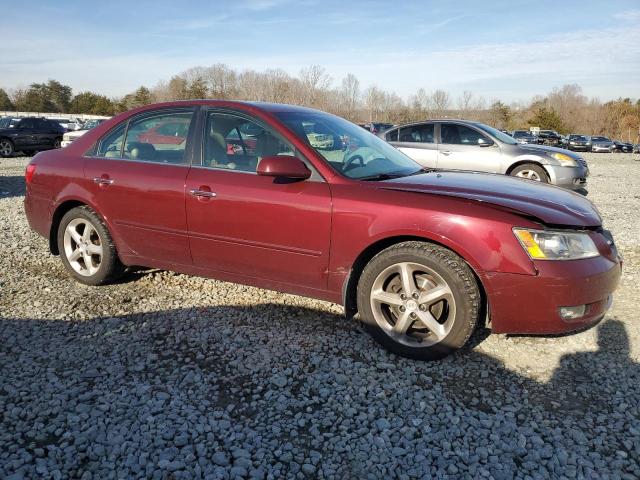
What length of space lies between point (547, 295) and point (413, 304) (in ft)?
2.59

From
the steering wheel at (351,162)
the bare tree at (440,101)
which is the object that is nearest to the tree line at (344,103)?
the bare tree at (440,101)

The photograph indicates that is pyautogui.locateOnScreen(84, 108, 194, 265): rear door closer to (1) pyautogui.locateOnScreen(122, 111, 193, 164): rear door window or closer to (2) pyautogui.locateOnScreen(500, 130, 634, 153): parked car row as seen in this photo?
(1) pyautogui.locateOnScreen(122, 111, 193, 164): rear door window

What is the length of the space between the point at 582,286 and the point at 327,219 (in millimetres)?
1610

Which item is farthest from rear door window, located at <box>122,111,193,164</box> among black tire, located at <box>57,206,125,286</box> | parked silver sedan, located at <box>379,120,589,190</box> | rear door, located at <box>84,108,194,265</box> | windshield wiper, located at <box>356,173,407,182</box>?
parked silver sedan, located at <box>379,120,589,190</box>

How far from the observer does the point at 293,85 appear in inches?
1875

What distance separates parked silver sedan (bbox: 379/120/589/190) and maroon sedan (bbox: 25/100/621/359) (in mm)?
5847

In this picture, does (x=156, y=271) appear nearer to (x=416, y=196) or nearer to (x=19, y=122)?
(x=416, y=196)

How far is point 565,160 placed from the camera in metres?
9.63

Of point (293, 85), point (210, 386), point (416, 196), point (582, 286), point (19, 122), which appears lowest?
point (210, 386)

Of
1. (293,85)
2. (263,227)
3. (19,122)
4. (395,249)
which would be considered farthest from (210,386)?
(293,85)

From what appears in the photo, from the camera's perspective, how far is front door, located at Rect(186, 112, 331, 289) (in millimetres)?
3426

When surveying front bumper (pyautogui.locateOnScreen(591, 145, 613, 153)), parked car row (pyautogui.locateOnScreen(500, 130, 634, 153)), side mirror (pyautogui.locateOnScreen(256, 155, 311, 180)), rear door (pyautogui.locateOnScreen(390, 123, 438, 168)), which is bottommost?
side mirror (pyautogui.locateOnScreen(256, 155, 311, 180))

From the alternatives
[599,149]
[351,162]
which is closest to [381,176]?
[351,162]

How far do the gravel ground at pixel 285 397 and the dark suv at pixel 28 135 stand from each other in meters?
18.0
